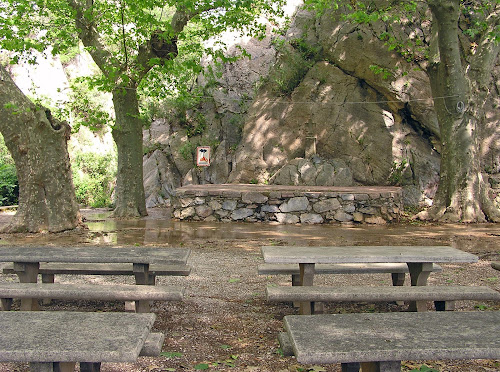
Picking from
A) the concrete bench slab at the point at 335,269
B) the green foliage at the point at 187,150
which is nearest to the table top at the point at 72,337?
the concrete bench slab at the point at 335,269

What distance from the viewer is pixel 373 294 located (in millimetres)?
3566

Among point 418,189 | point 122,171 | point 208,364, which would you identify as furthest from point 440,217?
point 208,364

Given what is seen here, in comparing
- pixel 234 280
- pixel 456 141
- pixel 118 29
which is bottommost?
pixel 234 280

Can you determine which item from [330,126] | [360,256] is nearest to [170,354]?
[360,256]

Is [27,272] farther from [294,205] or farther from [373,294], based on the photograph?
[294,205]

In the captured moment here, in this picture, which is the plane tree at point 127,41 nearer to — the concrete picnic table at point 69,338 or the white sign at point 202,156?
the white sign at point 202,156

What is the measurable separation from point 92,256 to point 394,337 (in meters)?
2.73

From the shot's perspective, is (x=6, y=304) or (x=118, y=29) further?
(x=118, y=29)

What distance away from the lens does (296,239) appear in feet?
31.2

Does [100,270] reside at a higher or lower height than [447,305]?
higher

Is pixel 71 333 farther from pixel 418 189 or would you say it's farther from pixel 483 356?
pixel 418 189

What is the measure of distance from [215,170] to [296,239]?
890 centimetres

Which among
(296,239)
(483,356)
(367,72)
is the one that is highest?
(367,72)

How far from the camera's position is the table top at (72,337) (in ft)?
6.82
